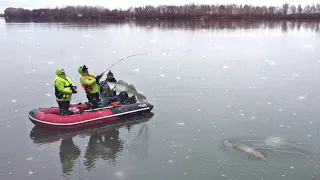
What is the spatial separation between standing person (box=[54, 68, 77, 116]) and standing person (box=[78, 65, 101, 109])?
370mm

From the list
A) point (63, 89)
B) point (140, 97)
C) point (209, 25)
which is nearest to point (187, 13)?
point (209, 25)

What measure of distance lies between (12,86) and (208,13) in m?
50.3

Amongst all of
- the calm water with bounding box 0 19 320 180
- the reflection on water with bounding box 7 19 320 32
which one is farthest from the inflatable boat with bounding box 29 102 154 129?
the reflection on water with bounding box 7 19 320 32

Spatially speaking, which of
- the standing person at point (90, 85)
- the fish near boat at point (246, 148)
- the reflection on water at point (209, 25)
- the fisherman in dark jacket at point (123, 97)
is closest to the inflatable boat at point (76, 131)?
the fisherman in dark jacket at point (123, 97)

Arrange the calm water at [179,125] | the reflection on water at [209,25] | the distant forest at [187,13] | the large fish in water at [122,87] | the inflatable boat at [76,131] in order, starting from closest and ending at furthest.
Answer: the calm water at [179,125], the inflatable boat at [76,131], the large fish in water at [122,87], the reflection on water at [209,25], the distant forest at [187,13]

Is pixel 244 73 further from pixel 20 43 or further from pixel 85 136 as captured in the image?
pixel 20 43

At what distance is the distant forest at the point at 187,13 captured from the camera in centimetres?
5336

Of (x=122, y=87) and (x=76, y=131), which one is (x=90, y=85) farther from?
(x=76, y=131)

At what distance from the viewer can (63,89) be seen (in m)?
7.10

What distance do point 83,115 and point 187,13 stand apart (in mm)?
52717

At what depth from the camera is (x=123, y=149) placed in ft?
20.5

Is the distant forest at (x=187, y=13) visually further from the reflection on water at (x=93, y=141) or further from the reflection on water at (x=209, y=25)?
the reflection on water at (x=93, y=141)

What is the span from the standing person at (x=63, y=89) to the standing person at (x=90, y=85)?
0.37 metres

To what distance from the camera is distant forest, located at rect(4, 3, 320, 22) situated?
175ft
